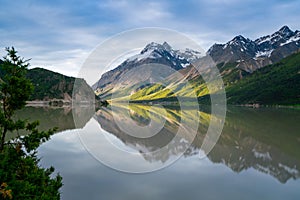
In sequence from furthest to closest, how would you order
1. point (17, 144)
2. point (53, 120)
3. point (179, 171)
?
point (53, 120)
point (179, 171)
point (17, 144)

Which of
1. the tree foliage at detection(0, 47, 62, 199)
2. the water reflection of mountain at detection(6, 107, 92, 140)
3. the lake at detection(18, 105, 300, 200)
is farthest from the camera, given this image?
the water reflection of mountain at detection(6, 107, 92, 140)

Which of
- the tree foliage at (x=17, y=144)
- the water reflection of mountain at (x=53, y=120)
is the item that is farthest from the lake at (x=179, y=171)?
the water reflection of mountain at (x=53, y=120)

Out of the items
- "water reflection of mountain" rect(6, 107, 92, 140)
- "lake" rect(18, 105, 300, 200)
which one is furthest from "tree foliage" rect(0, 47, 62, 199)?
"water reflection of mountain" rect(6, 107, 92, 140)

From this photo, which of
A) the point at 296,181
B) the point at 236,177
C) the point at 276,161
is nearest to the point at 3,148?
the point at 236,177

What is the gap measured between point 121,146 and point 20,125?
24.1 metres

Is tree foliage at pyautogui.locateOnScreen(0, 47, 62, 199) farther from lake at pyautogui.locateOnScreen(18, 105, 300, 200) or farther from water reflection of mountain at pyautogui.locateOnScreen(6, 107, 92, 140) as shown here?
water reflection of mountain at pyautogui.locateOnScreen(6, 107, 92, 140)

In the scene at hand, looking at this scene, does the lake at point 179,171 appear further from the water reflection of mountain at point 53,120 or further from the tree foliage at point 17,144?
the water reflection of mountain at point 53,120

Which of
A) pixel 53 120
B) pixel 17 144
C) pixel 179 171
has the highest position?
pixel 53 120

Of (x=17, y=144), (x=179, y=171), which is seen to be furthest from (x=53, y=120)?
Result: (x=17, y=144)

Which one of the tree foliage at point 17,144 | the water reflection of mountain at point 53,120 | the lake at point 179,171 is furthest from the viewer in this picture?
the water reflection of mountain at point 53,120

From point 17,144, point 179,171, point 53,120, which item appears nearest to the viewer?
point 17,144

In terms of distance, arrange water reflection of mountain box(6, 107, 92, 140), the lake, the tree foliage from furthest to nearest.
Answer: water reflection of mountain box(6, 107, 92, 140) < the lake < the tree foliage

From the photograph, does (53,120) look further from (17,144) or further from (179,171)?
(17,144)

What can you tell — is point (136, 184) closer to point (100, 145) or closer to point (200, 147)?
point (100, 145)
